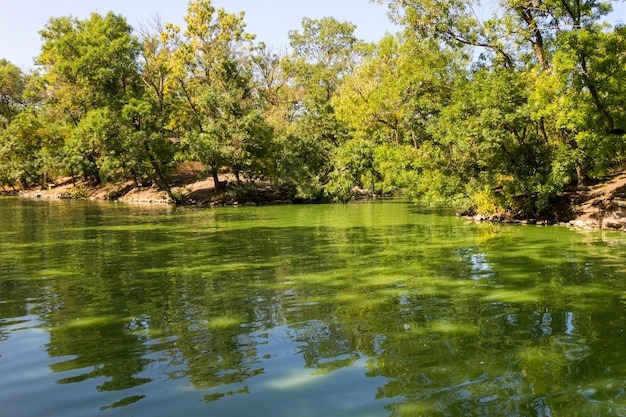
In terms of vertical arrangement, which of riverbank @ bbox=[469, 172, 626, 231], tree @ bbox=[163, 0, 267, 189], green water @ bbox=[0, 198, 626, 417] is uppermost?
tree @ bbox=[163, 0, 267, 189]

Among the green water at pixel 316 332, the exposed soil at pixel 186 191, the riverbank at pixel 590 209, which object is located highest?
the exposed soil at pixel 186 191

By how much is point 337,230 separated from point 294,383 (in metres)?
14.0

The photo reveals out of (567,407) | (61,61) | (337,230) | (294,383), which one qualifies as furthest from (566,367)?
(61,61)

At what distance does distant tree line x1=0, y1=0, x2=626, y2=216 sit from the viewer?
18.4 meters

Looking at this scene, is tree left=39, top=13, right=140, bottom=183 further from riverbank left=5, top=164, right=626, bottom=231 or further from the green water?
the green water

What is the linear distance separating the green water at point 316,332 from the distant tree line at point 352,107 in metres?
6.83

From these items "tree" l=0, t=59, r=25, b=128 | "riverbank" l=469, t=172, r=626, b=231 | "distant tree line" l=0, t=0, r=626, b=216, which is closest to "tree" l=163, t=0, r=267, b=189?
"distant tree line" l=0, t=0, r=626, b=216

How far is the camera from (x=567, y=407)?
4.32 metres

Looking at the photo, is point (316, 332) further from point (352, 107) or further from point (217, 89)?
point (217, 89)

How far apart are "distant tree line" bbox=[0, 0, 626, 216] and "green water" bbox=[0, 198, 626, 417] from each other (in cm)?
683

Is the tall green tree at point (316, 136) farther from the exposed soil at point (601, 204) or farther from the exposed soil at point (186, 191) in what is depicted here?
the exposed soil at point (601, 204)

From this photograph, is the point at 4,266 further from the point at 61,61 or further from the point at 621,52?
the point at 61,61

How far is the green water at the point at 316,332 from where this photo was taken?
4.58 meters

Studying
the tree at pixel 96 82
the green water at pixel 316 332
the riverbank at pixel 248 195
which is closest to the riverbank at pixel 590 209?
the riverbank at pixel 248 195
